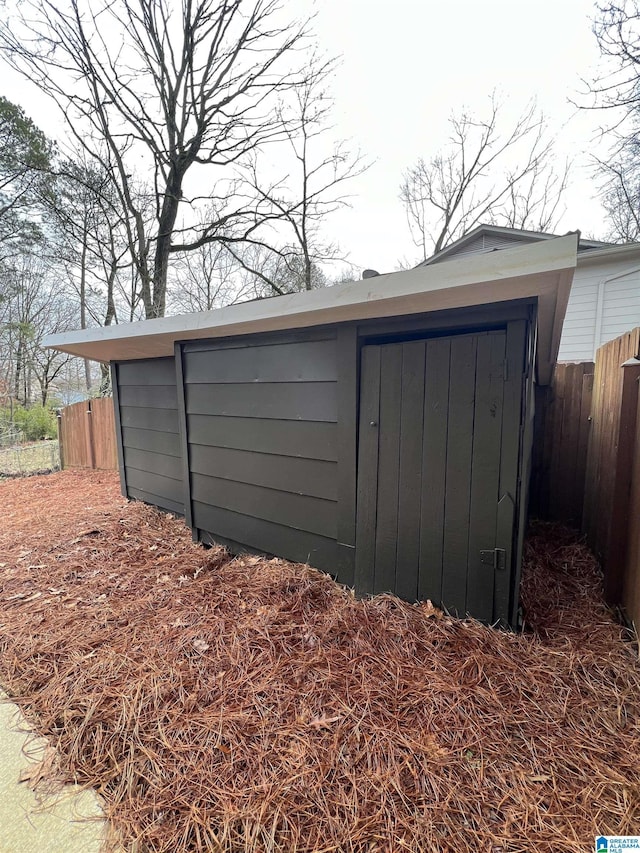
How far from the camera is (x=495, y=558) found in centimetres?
185

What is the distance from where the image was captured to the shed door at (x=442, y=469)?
180 centimetres

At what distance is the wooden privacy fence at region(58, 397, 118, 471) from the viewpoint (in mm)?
7292

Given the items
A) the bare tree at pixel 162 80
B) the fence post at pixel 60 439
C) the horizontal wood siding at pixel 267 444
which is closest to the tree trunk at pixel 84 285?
the bare tree at pixel 162 80

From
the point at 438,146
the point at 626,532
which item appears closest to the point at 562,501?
the point at 626,532

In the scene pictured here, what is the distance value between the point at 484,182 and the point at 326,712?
603 inches

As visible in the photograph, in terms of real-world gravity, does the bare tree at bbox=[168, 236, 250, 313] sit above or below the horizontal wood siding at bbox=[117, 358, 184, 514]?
above

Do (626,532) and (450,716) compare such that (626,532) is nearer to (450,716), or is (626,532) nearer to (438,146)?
(450,716)

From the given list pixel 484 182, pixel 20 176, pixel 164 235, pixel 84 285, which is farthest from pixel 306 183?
pixel 84 285

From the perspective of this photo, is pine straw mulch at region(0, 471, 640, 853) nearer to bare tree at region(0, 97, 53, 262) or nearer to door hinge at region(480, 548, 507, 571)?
door hinge at region(480, 548, 507, 571)

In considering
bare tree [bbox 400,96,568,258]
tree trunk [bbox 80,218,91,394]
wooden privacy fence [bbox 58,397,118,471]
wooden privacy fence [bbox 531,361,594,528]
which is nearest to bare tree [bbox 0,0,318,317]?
tree trunk [bbox 80,218,91,394]

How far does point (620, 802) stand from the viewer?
1125 millimetres

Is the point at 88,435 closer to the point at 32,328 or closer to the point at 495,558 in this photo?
the point at 495,558

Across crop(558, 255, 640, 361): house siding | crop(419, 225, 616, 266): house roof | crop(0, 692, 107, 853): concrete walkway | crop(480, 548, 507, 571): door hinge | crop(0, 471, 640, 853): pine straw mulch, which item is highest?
crop(419, 225, 616, 266): house roof

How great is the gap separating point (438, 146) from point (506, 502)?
13.9 m
